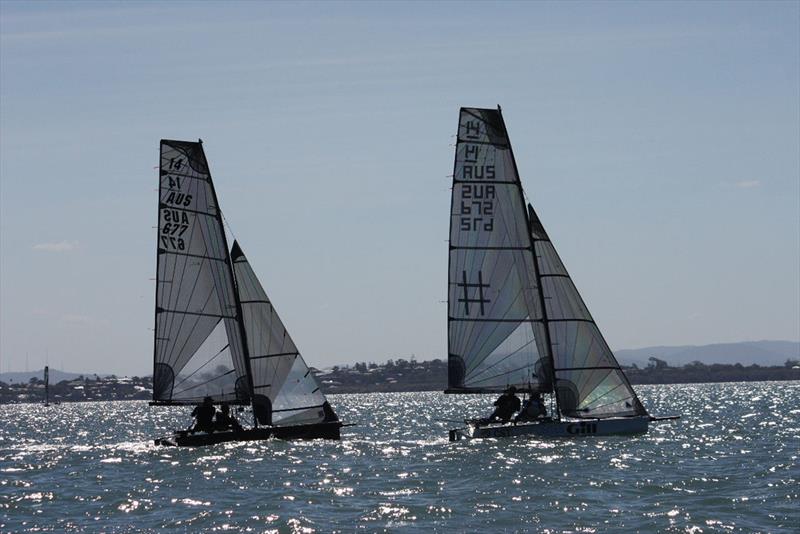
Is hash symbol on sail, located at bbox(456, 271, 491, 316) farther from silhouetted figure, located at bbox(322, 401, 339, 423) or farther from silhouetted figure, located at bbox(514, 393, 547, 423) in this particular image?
silhouetted figure, located at bbox(322, 401, 339, 423)

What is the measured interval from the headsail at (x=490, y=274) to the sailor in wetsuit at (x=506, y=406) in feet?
1.15

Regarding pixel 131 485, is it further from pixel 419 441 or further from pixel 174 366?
pixel 419 441

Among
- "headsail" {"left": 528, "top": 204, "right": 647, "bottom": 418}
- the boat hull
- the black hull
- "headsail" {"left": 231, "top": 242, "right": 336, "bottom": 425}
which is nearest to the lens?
the boat hull

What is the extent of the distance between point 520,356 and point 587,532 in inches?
864

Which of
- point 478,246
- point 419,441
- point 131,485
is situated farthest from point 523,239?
point 131,485

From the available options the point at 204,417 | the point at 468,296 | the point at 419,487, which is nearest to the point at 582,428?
the point at 468,296

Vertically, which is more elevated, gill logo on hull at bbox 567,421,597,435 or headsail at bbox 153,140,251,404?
headsail at bbox 153,140,251,404

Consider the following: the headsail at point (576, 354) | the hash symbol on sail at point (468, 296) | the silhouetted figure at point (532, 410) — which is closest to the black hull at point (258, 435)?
the hash symbol on sail at point (468, 296)

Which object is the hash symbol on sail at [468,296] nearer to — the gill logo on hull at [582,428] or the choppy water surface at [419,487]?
the choppy water surface at [419,487]

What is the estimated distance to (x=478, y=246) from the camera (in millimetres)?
48531

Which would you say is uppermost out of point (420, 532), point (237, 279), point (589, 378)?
point (237, 279)

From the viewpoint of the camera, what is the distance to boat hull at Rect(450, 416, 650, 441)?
46719 mm

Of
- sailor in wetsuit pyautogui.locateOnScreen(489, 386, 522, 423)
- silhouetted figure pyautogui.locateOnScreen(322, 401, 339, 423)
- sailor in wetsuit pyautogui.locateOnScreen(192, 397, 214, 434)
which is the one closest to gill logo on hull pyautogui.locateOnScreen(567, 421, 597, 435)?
sailor in wetsuit pyautogui.locateOnScreen(489, 386, 522, 423)

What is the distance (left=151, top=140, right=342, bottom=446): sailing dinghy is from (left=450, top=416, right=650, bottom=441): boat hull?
6.01m
